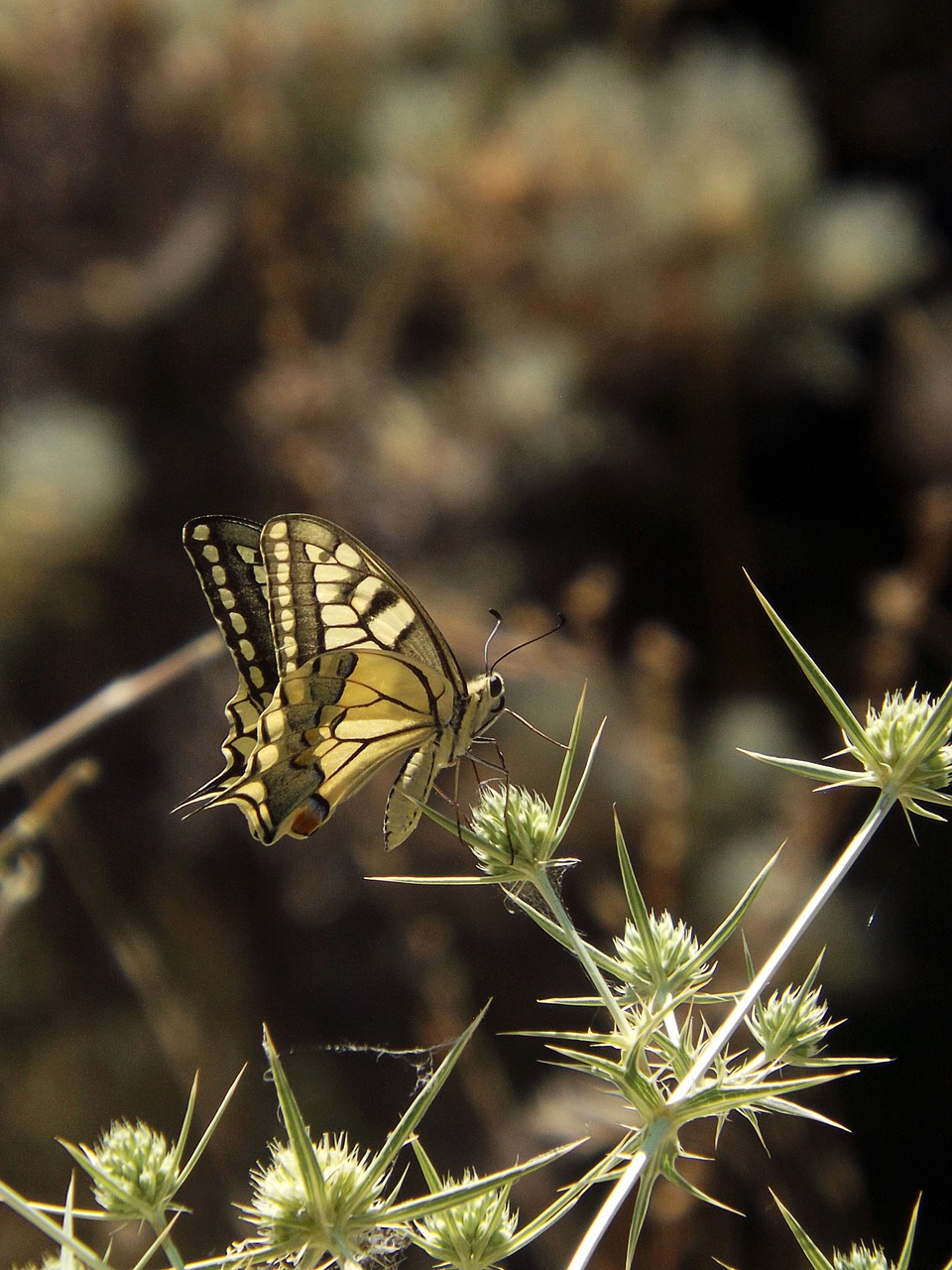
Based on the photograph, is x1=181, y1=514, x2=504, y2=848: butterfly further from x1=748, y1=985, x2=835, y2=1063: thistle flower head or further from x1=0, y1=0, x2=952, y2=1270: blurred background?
x1=0, y1=0, x2=952, y2=1270: blurred background

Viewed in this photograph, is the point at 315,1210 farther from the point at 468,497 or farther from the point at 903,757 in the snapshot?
the point at 468,497

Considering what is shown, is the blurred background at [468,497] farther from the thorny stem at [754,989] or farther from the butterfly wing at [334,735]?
the thorny stem at [754,989]

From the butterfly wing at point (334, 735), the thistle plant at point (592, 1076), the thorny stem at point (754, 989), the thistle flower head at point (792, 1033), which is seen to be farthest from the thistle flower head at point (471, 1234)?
the butterfly wing at point (334, 735)

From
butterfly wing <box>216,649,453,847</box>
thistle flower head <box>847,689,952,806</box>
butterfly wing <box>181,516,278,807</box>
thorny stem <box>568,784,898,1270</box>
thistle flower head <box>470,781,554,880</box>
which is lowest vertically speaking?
thorny stem <box>568,784,898,1270</box>

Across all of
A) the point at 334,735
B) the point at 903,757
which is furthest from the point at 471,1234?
the point at 334,735

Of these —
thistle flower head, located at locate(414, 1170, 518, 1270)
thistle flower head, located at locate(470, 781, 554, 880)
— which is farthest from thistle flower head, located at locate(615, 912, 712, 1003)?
thistle flower head, located at locate(414, 1170, 518, 1270)

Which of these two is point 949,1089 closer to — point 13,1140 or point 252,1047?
point 252,1047

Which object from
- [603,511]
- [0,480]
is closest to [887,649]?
[603,511]
